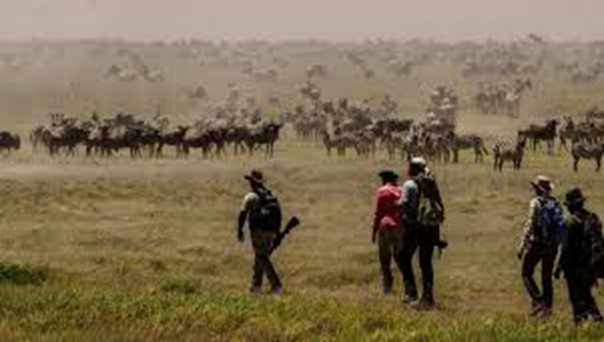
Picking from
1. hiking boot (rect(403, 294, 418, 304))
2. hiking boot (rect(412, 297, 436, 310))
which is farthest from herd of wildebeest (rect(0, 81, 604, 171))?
hiking boot (rect(412, 297, 436, 310))

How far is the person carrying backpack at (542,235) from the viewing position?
812 inches

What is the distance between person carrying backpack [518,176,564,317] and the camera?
812 inches

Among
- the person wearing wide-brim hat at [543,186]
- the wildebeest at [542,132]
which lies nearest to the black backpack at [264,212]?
the person wearing wide-brim hat at [543,186]

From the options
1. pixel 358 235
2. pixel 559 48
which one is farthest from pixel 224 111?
pixel 559 48

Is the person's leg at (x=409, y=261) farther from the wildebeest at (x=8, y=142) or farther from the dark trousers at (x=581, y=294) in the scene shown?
the wildebeest at (x=8, y=142)

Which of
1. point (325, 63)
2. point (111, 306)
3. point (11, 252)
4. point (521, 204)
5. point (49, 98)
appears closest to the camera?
point (111, 306)

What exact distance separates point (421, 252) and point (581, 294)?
312 cm

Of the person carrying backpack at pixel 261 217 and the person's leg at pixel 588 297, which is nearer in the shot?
the person's leg at pixel 588 297

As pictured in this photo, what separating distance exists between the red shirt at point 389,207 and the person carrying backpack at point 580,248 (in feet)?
12.0

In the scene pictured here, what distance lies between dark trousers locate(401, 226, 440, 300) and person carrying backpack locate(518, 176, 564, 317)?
1.57 metres

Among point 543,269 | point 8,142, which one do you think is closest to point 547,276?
point 543,269

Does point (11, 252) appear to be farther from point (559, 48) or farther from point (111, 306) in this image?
point (559, 48)

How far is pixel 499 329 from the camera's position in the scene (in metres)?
18.0

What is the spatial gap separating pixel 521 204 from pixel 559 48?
11929cm
